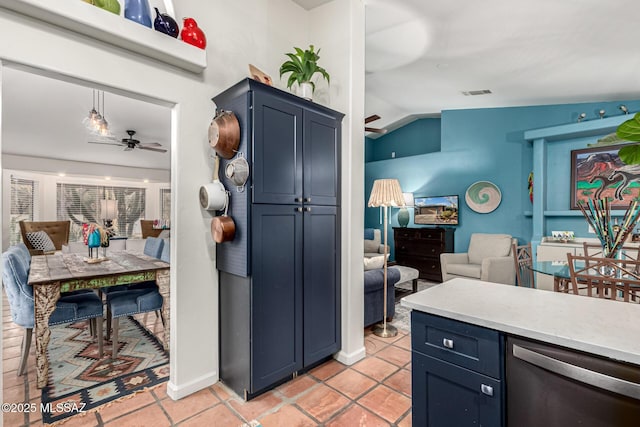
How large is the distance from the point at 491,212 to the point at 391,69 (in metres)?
3.23

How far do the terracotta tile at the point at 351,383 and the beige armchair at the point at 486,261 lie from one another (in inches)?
117

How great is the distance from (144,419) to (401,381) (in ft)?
5.77

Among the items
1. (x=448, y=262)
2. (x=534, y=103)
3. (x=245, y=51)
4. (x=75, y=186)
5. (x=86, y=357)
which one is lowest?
(x=86, y=357)

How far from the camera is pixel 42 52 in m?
1.53

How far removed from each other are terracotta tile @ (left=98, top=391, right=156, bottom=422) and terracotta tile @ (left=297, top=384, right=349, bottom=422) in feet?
3.41

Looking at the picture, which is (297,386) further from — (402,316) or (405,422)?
(402,316)

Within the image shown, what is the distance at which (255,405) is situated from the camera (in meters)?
1.97

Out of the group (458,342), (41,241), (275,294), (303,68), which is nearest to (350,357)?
(275,294)

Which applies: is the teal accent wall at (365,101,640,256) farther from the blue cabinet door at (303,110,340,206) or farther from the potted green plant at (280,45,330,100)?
the potted green plant at (280,45,330,100)

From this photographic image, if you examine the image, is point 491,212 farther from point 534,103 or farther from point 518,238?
point 534,103

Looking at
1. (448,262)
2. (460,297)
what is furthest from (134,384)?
(448,262)

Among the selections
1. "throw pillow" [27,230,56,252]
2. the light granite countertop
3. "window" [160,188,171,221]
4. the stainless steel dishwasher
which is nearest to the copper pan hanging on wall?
the light granite countertop

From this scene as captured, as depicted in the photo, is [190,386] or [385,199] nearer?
[190,386]

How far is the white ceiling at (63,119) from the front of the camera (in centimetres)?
347
